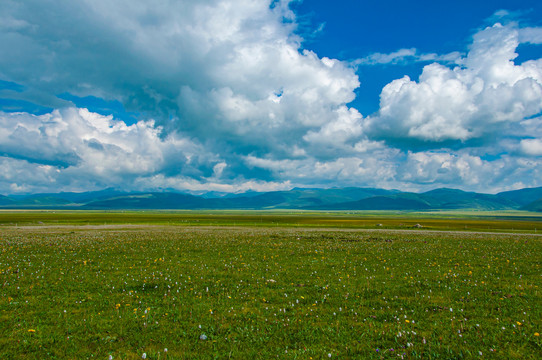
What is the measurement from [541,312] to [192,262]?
779 inches

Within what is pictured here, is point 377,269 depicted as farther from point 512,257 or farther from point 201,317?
point 512,257

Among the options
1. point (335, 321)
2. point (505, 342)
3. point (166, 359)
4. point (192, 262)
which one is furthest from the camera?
point (192, 262)

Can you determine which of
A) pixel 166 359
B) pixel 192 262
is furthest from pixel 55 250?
pixel 166 359

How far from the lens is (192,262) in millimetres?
20969

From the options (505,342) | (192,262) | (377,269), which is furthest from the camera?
(192,262)

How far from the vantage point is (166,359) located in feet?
24.6

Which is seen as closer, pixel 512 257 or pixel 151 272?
pixel 151 272

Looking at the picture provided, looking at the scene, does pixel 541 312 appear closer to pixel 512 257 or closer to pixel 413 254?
pixel 413 254

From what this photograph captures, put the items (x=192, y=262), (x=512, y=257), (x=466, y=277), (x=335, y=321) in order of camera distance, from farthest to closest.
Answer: (x=512, y=257), (x=192, y=262), (x=466, y=277), (x=335, y=321)

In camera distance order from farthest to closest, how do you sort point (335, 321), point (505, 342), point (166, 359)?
point (335, 321), point (505, 342), point (166, 359)

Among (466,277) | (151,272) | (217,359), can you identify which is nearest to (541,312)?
(466,277)

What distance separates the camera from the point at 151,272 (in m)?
17.3

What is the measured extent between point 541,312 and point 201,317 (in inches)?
533

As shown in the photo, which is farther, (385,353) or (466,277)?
(466,277)
